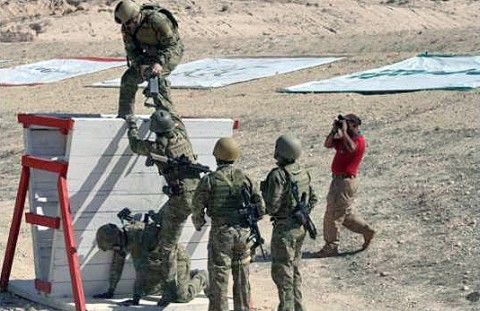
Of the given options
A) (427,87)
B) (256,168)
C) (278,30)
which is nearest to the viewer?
(256,168)

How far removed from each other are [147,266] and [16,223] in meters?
1.43

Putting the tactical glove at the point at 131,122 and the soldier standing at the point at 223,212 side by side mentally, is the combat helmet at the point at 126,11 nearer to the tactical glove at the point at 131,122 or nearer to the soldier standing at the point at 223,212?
the tactical glove at the point at 131,122

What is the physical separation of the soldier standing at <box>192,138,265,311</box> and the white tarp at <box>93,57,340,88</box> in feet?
49.6

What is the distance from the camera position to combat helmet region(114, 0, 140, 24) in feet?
31.3

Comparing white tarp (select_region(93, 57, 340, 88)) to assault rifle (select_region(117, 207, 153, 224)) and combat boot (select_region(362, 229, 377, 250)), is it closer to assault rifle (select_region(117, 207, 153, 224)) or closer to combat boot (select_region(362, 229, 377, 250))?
combat boot (select_region(362, 229, 377, 250))

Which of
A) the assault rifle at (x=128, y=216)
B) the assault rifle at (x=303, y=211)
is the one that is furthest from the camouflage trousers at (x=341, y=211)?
the assault rifle at (x=303, y=211)

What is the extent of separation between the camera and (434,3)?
5169 cm

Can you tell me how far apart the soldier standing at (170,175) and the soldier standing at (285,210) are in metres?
0.75

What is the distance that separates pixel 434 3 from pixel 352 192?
41.6m

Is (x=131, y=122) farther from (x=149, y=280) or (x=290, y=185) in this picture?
(x=290, y=185)

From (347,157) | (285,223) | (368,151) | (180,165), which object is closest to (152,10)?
(180,165)

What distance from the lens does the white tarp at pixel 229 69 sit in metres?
24.1

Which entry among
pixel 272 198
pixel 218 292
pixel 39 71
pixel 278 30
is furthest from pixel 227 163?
pixel 278 30

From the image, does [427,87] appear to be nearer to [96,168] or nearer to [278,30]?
[96,168]
